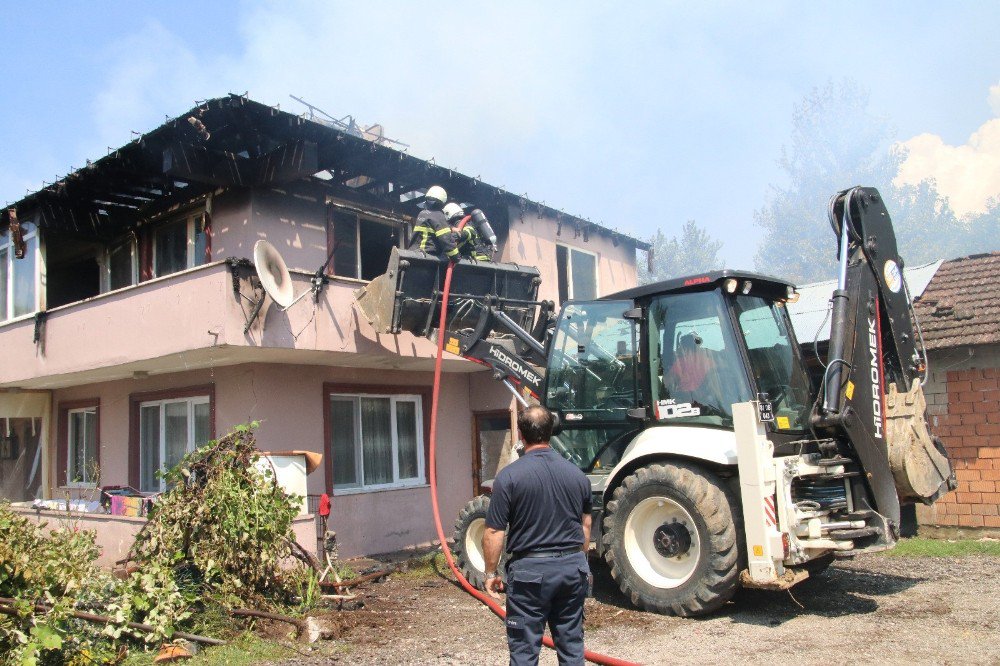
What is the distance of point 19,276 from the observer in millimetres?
13250

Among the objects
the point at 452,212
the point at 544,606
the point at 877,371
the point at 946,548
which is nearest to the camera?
the point at 544,606

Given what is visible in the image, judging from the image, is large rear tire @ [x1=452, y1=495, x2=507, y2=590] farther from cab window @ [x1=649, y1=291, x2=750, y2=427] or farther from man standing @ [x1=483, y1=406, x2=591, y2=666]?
man standing @ [x1=483, y1=406, x2=591, y2=666]

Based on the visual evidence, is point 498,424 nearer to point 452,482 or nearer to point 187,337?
point 452,482

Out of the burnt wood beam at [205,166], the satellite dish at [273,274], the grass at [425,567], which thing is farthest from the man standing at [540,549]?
the burnt wood beam at [205,166]

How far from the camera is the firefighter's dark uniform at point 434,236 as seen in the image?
9578 millimetres

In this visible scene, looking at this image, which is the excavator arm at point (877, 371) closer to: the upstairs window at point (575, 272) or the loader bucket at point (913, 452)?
the loader bucket at point (913, 452)

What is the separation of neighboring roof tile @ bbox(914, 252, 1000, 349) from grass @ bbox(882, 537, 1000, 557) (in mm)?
2507

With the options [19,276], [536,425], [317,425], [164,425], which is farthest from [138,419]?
[536,425]

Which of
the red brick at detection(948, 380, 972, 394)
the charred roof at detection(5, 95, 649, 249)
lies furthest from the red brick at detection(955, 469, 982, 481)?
the charred roof at detection(5, 95, 649, 249)

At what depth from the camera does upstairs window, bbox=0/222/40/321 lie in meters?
12.7

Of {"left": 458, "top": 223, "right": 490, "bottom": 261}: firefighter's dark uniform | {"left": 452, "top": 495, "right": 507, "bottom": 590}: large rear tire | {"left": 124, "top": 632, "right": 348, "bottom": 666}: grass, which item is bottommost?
{"left": 124, "top": 632, "right": 348, "bottom": 666}: grass

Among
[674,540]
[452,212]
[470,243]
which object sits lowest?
[674,540]

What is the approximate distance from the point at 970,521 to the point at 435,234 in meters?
8.01

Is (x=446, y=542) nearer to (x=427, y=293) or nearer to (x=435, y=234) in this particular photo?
(x=427, y=293)
